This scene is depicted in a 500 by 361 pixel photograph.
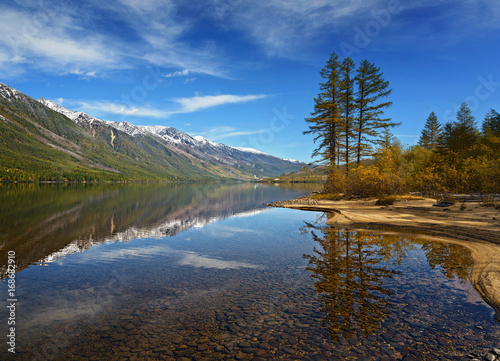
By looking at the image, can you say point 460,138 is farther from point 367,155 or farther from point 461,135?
point 367,155

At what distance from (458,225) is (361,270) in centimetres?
1363

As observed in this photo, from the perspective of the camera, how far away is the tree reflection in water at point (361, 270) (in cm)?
761

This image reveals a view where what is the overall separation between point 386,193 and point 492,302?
33.3 m

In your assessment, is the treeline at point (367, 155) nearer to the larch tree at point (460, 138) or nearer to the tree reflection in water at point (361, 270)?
the larch tree at point (460, 138)

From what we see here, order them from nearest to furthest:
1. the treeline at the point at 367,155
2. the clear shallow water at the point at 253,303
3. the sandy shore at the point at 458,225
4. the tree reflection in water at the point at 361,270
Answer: the clear shallow water at the point at 253,303
the tree reflection in water at the point at 361,270
the sandy shore at the point at 458,225
the treeline at the point at 367,155

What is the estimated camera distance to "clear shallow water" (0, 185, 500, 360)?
639 centimetres

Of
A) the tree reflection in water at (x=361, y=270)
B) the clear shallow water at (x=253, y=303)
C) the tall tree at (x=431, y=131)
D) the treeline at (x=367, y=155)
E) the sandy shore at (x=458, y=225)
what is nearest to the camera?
the clear shallow water at (x=253, y=303)

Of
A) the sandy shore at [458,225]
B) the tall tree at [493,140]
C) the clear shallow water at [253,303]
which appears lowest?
the clear shallow water at [253,303]

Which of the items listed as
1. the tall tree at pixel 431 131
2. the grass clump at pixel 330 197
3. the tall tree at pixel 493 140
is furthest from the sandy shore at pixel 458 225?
the tall tree at pixel 431 131

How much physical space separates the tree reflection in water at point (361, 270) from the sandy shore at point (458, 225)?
2.34 ft

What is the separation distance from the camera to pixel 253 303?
8938 mm

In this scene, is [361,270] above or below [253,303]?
above

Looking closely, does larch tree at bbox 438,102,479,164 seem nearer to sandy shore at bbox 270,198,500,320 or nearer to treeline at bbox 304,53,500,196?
treeline at bbox 304,53,500,196

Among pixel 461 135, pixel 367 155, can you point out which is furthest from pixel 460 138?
pixel 367 155
